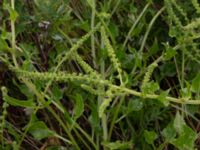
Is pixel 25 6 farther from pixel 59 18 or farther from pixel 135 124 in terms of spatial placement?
pixel 135 124

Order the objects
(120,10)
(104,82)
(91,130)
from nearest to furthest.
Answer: (104,82)
(91,130)
(120,10)

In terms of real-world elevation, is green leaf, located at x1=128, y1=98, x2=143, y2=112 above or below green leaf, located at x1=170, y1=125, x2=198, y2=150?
above

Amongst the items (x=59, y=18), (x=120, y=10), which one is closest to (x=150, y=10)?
(x=120, y=10)

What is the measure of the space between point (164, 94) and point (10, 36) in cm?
27

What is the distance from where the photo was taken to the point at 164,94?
0.70m

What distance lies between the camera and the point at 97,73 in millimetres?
812

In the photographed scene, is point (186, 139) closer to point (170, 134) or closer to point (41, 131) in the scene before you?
point (170, 134)

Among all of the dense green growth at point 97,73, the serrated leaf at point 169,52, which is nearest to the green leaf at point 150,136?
the dense green growth at point 97,73

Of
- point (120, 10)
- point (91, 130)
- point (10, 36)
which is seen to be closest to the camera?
point (10, 36)

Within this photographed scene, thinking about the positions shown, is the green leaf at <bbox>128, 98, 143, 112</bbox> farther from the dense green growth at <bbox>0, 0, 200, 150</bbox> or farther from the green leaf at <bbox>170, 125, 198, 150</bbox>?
the green leaf at <bbox>170, 125, 198, 150</bbox>

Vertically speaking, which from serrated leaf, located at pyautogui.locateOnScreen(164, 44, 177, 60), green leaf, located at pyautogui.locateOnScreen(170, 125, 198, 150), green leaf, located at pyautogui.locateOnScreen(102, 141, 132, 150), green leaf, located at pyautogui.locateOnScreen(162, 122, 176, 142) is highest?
serrated leaf, located at pyautogui.locateOnScreen(164, 44, 177, 60)

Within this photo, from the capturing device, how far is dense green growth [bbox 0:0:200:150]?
0.81m

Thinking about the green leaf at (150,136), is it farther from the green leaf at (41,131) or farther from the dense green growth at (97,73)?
the green leaf at (41,131)

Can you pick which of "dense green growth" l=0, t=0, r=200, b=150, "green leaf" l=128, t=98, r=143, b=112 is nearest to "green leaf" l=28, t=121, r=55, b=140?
"dense green growth" l=0, t=0, r=200, b=150
